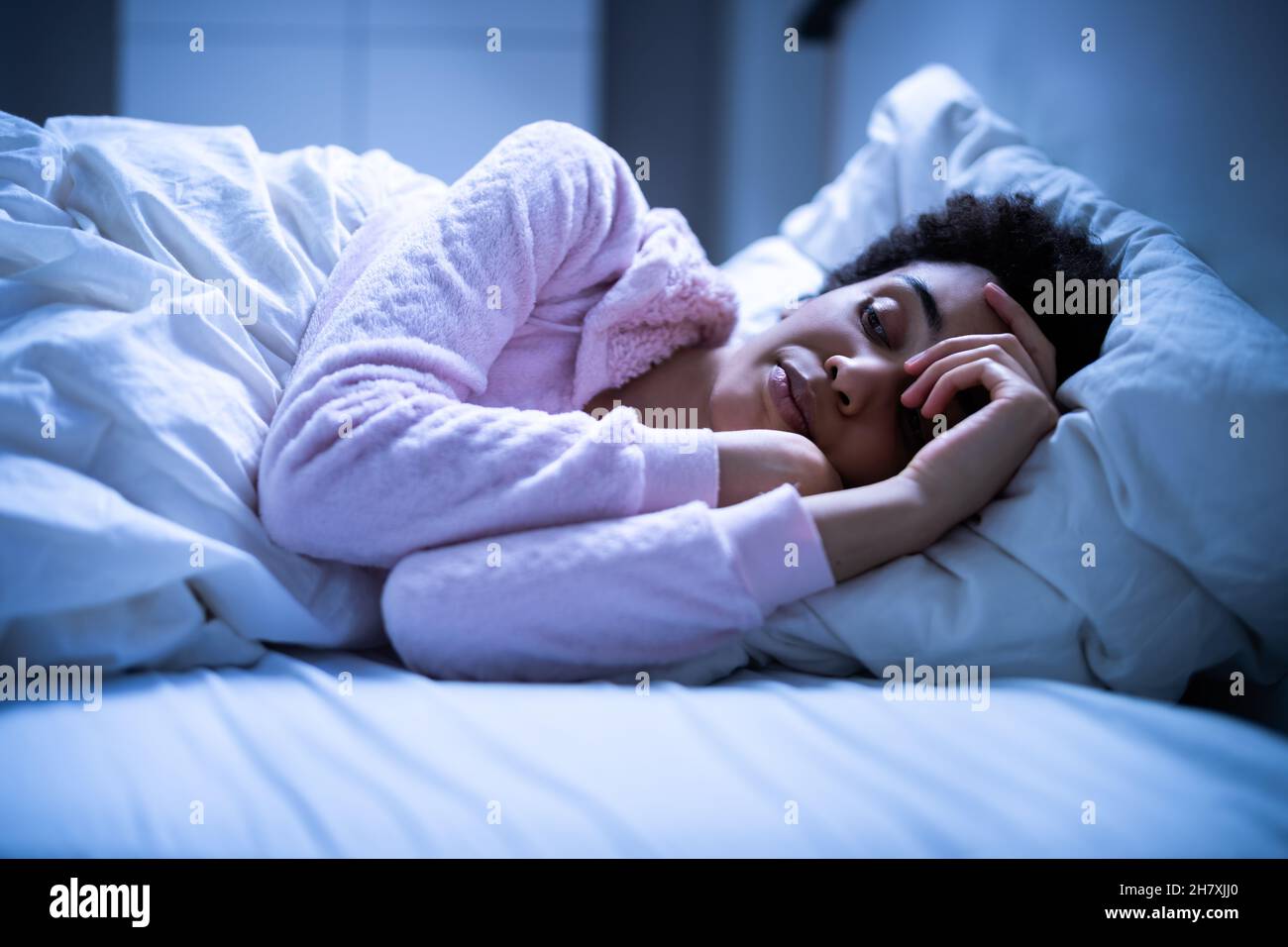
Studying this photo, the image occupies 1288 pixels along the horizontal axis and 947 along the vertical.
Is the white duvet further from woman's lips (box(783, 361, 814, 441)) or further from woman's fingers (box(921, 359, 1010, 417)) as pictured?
woman's lips (box(783, 361, 814, 441))

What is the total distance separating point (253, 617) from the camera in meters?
0.63

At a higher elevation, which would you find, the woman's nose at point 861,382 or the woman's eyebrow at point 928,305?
the woman's eyebrow at point 928,305

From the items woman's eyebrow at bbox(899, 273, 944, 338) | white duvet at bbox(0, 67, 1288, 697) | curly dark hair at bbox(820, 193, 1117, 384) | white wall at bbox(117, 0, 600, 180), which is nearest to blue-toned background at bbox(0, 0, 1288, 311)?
white wall at bbox(117, 0, 600, 180)

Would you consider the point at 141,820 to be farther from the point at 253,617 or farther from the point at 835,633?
the point at 835,633

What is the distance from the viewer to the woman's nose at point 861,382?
0.78 meters

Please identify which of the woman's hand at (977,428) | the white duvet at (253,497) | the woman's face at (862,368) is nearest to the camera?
the white duvet at (253,497)

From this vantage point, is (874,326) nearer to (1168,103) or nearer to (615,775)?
(1168,103)

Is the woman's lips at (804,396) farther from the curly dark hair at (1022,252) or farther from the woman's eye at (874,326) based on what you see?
the curly dark hair at (1022,252)

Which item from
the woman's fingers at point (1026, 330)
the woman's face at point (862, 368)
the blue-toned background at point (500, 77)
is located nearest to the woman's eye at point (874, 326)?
the woman's face at point (862, 368)

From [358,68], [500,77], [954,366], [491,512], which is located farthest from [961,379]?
[358,68]

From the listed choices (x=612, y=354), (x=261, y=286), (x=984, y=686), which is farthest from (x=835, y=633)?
(x=261, y=286)

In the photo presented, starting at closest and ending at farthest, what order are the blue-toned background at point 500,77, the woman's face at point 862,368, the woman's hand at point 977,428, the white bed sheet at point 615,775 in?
the white bed sheet at point 615,775 → the woman's hand at point 977,428 → the woman's face at point 862,368 → the blue-toned background at point 500,77

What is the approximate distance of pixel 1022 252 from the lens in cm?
85
